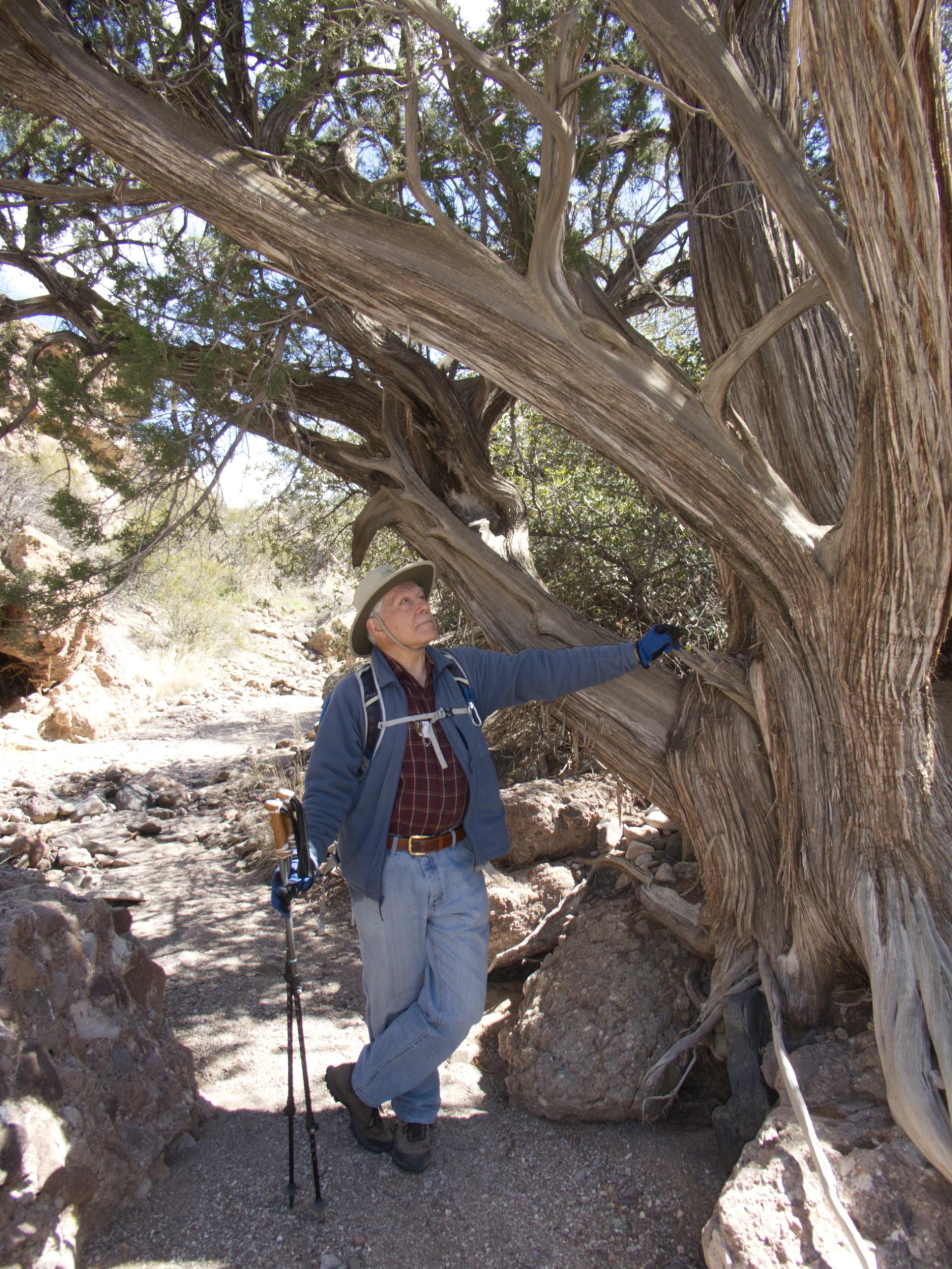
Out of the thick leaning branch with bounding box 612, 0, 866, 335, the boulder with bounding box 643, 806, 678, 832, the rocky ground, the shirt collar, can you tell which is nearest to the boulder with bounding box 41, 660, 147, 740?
the rocky ground

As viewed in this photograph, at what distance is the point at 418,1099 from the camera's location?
281 cm

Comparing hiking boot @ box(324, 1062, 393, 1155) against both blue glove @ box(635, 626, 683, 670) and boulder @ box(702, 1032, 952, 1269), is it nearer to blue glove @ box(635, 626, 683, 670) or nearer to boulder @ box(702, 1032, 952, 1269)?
boulder @ box(702, 1032, 952, 1269)

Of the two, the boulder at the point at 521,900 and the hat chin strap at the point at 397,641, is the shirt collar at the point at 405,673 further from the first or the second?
the boulder at the point at 521,900

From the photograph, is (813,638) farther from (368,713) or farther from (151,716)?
(151,716)

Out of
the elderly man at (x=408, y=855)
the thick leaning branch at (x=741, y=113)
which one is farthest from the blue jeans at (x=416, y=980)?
the thick leaning branch at (x=741, y=113)

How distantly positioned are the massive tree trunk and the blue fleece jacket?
44cm

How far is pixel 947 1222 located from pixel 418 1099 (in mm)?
1493

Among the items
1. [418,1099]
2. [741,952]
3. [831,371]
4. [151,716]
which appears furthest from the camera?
[151,716]

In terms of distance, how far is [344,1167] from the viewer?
2.76 meters

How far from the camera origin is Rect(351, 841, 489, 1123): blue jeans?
2750 mm

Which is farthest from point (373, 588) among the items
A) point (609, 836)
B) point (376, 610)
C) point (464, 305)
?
point (609, 836)

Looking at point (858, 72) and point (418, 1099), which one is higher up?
point (858, 72)

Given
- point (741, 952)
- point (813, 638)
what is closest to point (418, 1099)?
point (741, 952)

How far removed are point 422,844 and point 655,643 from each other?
43.2 inches
